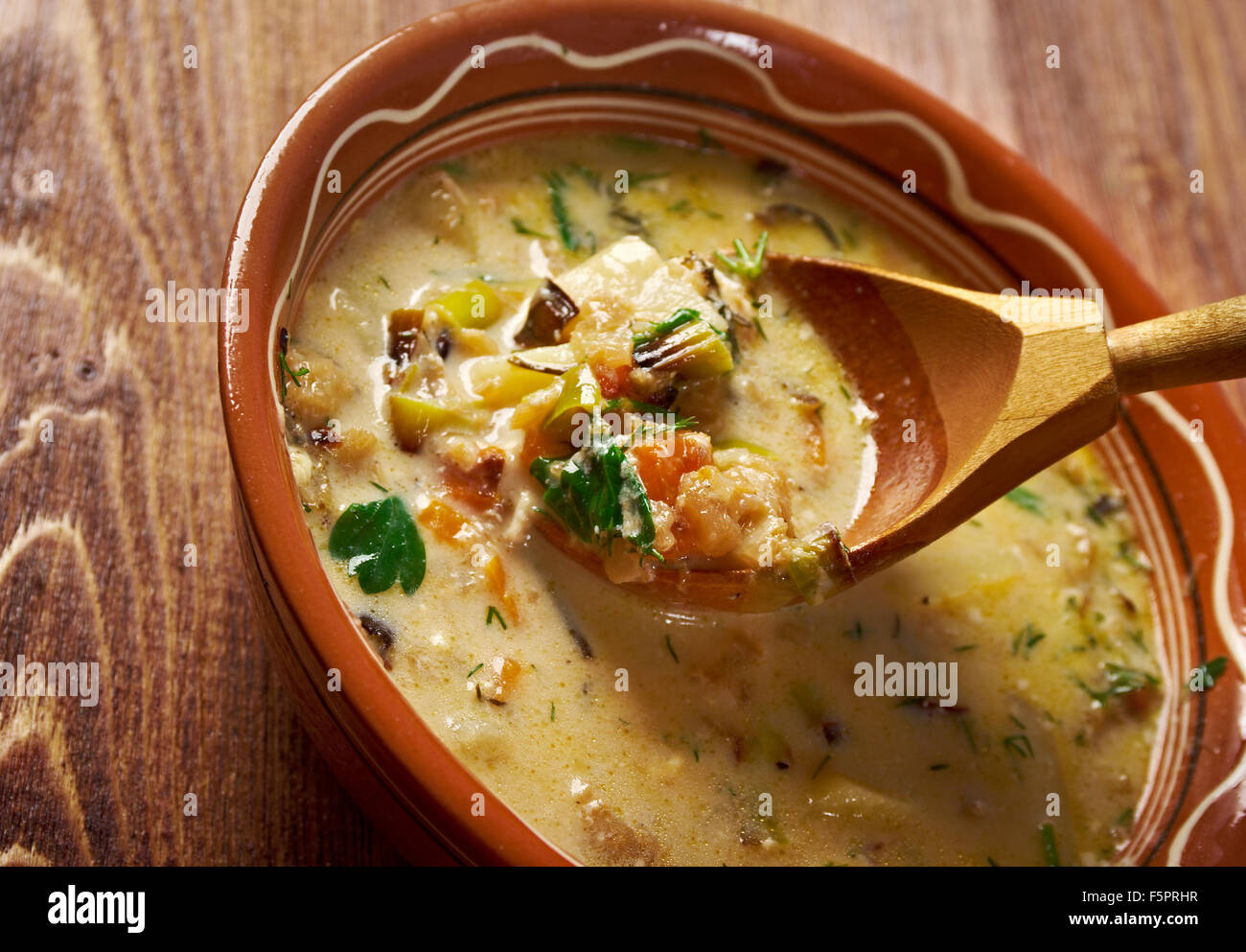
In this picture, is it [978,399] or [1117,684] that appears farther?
[1117,684]

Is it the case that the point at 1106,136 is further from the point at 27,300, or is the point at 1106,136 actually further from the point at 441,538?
the point at 27,300

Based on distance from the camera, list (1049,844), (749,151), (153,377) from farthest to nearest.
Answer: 1. (749,151)
2. (153,377)
3. (1049,844)

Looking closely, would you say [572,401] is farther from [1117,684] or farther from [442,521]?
[1117,684]

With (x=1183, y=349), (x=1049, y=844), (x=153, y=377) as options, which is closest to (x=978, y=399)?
(x=1183, y=349)

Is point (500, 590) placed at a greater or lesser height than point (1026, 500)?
lesser

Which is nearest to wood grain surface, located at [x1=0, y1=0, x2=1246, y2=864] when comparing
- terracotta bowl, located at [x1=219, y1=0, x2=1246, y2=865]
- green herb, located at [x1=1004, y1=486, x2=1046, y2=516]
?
terracotta bowl, located at [x1=219, y1=0, x2=1246, y2=865]

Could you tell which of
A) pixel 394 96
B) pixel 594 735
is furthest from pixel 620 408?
pixel 394 96
